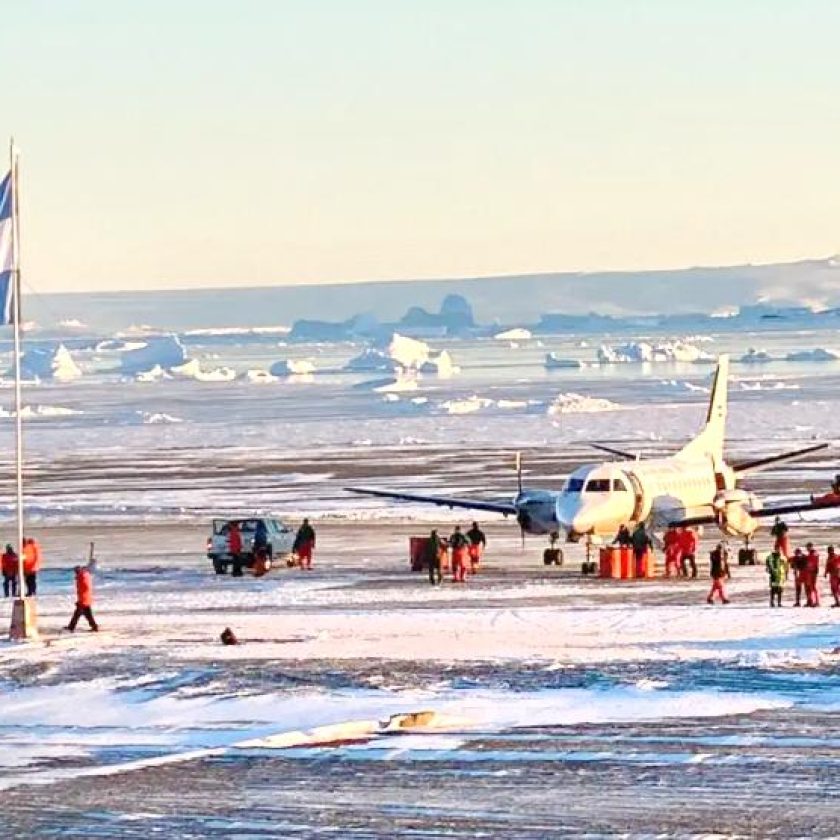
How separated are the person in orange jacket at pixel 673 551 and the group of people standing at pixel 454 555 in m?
3.68

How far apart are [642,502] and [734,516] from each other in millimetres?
2836

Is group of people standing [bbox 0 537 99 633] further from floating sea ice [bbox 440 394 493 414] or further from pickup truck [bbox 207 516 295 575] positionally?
floating sea ice [bbox 440 394 493 414]

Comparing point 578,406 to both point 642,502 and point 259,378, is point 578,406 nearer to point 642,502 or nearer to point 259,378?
point 259,378

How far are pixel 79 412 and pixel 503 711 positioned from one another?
352 feet

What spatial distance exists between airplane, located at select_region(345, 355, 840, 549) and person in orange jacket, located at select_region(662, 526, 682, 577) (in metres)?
2.28

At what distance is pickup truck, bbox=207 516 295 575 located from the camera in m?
42.7

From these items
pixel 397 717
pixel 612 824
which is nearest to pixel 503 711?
pixel 397 717

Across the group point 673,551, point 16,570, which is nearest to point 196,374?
point 673,551

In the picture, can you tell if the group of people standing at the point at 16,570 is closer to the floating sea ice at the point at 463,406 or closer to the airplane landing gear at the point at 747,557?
the airplane landing gear at the point at 747,557

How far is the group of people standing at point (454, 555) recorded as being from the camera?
3975 cm

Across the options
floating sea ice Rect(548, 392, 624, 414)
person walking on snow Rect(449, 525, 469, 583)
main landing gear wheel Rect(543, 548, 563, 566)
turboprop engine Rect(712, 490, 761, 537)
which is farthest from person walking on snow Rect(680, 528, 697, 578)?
floating sea ice Rect(548, 392, 624, 414)

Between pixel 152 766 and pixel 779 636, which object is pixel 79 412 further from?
pixel 152 766

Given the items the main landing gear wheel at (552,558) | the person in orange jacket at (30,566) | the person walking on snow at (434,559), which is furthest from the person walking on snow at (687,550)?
the person in orange jacket at (30,566)

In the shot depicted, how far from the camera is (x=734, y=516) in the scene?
155 ft
